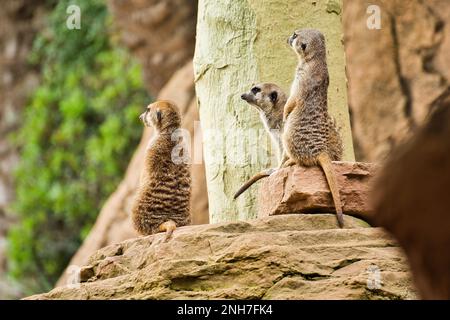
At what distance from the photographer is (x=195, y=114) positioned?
308 inches

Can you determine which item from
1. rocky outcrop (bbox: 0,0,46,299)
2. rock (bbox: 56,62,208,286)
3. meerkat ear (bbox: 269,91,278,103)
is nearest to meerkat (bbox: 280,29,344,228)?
meerkat ear (bbox: 269,91,278,103)

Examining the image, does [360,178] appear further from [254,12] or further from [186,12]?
[186,12]

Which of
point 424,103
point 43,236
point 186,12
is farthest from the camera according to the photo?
point 43,236

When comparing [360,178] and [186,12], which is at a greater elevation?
[186,12]

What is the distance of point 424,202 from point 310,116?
298cm

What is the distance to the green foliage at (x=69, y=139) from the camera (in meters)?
10.1

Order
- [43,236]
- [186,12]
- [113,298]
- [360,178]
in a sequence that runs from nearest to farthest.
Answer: [113,298], [360,178], [186,12], [43,236]

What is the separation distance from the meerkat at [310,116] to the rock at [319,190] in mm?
60

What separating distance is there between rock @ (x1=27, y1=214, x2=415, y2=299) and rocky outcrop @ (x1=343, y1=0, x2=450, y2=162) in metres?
3.52

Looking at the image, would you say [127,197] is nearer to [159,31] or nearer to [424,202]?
[159,31]

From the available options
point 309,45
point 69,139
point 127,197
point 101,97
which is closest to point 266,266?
point 309,45

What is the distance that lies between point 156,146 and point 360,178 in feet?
4.08

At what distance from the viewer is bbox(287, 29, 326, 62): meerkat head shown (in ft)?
13.7
